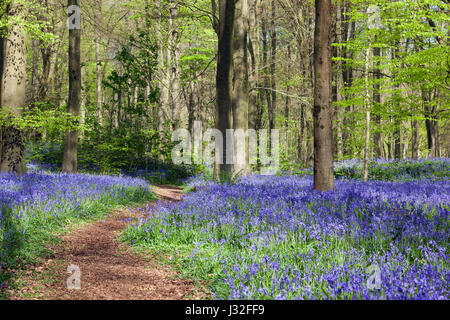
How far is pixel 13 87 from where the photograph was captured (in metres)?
9.65

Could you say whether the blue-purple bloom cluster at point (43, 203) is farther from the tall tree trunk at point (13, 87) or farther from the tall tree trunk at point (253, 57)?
the tall tree trunk at point (253, 57)

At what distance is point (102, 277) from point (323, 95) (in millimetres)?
5658

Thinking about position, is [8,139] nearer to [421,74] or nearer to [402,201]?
[402,201]

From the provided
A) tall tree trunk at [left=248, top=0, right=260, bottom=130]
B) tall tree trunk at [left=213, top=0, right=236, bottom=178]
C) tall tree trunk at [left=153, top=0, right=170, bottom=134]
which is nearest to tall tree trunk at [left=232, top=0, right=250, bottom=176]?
tall tree trunk at [left=213, top=0, right=236, bottom=178]

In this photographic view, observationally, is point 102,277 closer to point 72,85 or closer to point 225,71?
point 225,71

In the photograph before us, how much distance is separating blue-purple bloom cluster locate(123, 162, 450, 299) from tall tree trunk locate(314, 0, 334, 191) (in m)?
0.90

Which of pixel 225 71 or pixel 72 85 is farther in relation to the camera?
pixel 72 85

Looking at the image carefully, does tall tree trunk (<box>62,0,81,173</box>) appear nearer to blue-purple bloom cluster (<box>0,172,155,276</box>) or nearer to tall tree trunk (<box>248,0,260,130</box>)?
blue-purple bloom cluster (<box>0,172,155,276</box>)

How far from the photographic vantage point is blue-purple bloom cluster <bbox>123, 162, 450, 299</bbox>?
113 inches

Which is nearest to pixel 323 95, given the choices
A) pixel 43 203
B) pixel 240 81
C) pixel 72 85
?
pixel 43 203

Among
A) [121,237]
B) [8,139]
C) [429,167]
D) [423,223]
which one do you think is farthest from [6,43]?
[429,167]

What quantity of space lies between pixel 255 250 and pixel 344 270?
1.15m

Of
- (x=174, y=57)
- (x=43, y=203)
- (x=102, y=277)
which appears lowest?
(x=102, y=277)

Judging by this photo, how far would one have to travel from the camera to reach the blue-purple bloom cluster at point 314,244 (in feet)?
9.43
